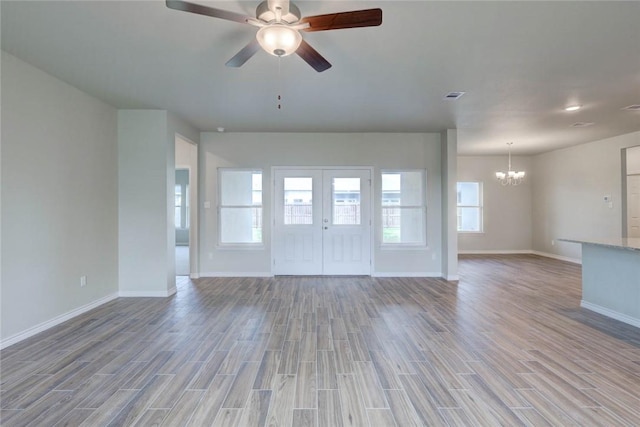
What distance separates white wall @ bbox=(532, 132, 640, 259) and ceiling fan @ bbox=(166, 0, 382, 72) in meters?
6.42

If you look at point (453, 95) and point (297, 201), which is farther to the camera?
point (297, 201)

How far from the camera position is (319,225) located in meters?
5.81

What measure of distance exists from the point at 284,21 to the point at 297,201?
3.96 m

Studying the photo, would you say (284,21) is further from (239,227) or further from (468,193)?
(468,193)

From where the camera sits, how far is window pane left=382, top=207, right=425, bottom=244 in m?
5.88

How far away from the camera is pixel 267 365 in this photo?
8.20ft

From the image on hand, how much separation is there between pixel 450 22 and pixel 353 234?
4.00 meters

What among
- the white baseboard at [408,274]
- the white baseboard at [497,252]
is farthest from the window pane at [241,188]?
the white baseboard at [497,252]

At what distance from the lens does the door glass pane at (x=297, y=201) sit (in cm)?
583

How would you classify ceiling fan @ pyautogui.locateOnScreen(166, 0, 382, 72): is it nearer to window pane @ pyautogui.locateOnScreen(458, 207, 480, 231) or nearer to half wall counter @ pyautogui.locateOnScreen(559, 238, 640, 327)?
half wall counter @ pyautogui.locateOnScreen(559, 238, 640, 327)

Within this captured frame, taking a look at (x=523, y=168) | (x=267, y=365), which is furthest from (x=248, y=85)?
(x=523, y=168)

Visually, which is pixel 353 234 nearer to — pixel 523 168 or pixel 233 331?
pixel 233 331

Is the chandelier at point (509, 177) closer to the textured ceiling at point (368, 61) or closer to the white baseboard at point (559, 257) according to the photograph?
the white baseboard at point (559, 257)

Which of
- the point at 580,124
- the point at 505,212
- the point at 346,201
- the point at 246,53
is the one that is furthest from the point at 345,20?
the point at 505,212
